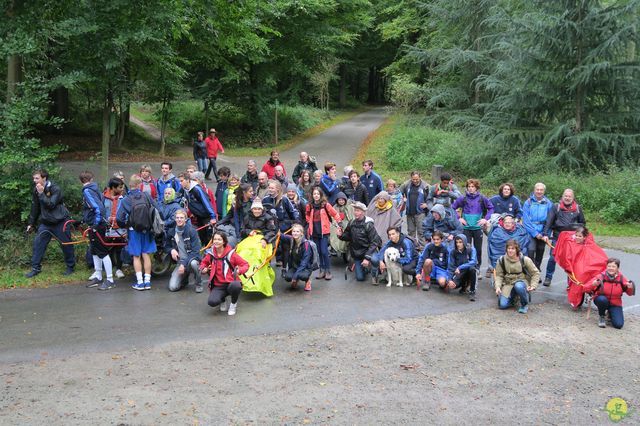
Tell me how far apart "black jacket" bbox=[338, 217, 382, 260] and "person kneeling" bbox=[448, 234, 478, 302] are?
1456 millimetres

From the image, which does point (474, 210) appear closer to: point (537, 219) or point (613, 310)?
point (537, 219)

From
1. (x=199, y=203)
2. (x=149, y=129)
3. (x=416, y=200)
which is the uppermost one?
(x=149, y=129)

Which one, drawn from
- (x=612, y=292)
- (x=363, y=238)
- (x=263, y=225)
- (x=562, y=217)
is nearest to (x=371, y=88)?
(x=562, y=217)

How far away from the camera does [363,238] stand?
36.8 feet

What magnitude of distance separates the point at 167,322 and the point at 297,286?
2733 mm

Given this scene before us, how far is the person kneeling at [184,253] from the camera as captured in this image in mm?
10562

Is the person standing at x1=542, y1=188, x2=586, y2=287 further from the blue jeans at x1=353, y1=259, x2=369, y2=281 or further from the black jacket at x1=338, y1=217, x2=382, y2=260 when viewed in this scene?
the blue jeans at x1=353, y1=259, x2=369, y2=281

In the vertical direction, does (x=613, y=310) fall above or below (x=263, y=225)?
below

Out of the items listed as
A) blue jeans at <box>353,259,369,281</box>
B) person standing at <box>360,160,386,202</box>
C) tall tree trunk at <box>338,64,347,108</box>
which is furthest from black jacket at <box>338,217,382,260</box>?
tall tree trunk at <box>338,64,347,108</box>

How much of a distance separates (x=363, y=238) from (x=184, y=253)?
333 centimetres

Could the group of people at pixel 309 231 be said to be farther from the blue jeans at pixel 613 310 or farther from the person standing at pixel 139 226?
the blue jeans at pixel 613 310

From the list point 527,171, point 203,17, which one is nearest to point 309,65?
point 527,171

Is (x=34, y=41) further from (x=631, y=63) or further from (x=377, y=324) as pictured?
(x=631, y=63)

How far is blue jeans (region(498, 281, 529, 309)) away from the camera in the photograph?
9688mm
